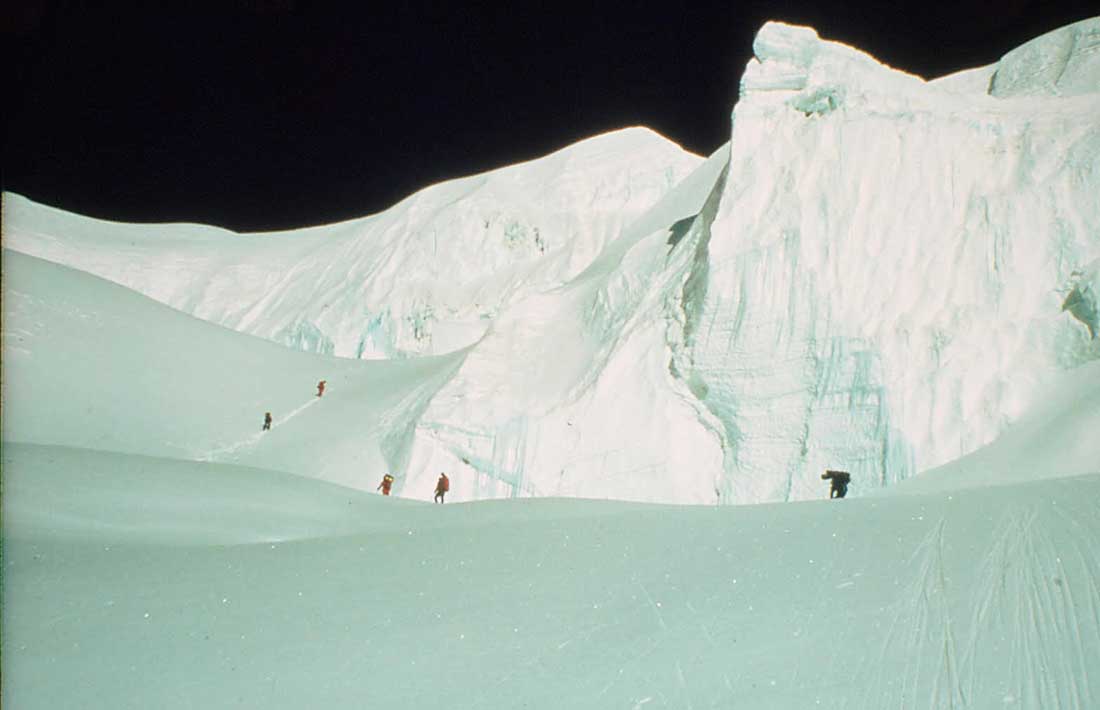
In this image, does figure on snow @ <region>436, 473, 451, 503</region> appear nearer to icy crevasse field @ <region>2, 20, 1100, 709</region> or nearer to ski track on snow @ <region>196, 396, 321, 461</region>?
icy crevasse field @ <region>2, 20, 1100, 709</region>

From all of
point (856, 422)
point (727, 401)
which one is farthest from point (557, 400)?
point (856, 422)

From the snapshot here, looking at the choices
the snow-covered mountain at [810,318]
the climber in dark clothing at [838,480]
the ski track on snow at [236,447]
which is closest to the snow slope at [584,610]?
the climber in dark clothing at [838,480]

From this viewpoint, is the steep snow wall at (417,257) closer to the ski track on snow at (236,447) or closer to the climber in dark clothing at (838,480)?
the ski track on snow at (236,447)

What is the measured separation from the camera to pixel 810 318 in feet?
53.6

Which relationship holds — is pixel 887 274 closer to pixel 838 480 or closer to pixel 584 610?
pixel 838 480

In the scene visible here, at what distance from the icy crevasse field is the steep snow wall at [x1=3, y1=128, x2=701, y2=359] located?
817mm

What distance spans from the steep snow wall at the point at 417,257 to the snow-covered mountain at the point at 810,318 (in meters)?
15.6

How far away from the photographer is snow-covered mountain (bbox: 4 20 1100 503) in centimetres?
1495

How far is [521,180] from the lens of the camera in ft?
146

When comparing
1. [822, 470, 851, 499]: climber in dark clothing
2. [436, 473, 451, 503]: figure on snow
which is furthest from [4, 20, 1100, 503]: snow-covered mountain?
[822, 470, 851, 499]: climber in dark clothing

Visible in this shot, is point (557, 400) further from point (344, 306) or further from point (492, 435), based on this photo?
point (344, 306)

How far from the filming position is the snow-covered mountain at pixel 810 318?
1495 centimetres

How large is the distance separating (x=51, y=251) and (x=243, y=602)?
1897 inches

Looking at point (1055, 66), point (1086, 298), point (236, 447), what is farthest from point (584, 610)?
point (1055, 66)
